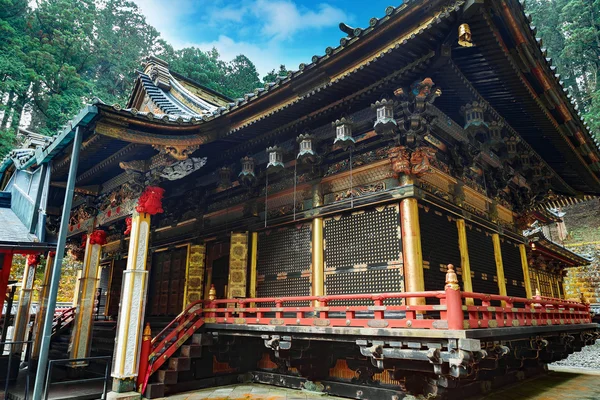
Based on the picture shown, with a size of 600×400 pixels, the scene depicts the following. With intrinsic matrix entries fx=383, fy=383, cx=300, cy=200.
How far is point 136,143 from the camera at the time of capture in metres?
8.40

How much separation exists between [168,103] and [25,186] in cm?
572

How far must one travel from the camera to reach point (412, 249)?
7.32 meters

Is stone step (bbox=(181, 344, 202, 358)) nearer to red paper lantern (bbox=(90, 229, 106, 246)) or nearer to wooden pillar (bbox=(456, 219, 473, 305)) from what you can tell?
red paper lantern (bbox=(90, 229, 106, 246))

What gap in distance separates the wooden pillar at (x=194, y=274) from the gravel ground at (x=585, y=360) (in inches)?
614

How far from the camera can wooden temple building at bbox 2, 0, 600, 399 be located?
20.6 ft

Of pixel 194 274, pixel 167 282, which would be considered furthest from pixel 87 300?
pixel 194 274

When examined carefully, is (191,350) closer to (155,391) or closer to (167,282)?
(155,391)

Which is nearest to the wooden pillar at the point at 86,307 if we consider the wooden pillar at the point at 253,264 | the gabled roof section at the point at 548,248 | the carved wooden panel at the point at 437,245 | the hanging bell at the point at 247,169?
the wooden pillar at the point at 253,264

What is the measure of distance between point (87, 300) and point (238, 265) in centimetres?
455

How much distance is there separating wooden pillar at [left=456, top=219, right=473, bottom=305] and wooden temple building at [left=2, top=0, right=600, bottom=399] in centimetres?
5

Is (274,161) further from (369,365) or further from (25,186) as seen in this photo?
(25,186)

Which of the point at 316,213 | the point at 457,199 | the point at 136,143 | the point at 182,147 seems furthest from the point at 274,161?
the point at 457,199

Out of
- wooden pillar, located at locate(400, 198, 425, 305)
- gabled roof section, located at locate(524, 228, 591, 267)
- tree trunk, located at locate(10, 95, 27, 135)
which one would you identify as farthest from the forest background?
wooden pillar, located at locate(400, 198, 425, 305)

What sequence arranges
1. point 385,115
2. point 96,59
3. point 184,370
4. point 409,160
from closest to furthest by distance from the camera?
point 385,115, point 409,160, point 184,370, point 96,59
